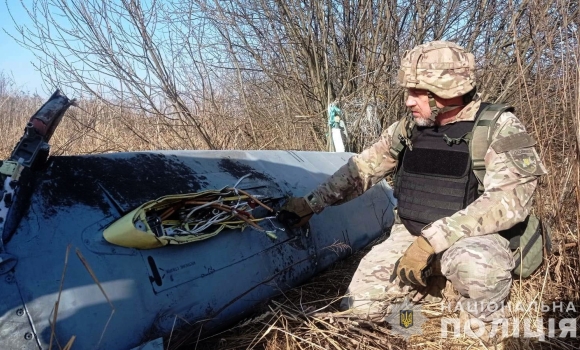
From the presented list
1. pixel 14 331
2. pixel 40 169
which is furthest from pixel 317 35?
pixel 14 331

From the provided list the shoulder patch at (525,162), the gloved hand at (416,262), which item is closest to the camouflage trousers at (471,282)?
the gloved hand at (416,262)

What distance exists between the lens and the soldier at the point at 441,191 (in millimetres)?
2277

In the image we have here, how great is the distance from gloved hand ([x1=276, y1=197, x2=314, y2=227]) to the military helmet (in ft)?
2.93

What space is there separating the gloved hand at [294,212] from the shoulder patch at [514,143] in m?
1.06

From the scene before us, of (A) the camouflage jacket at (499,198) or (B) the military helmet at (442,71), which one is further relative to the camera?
(B) the military helmet at (442,71)

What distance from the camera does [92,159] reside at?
7.41 ft

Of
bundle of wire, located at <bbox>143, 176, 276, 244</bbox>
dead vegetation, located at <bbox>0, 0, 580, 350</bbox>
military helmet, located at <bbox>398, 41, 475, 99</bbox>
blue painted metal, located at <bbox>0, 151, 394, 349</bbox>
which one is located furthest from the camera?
dead vegetation, located at <bbox>0, 0, 580, 350</bbox>

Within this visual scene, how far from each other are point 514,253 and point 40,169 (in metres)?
2.35

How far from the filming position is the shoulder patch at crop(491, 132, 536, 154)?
232cm

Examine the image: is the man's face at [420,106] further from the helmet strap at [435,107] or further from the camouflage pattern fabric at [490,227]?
the camouflage pattern fabric at [490,227]

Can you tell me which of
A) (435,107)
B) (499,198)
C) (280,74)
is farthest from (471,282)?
(280,74)

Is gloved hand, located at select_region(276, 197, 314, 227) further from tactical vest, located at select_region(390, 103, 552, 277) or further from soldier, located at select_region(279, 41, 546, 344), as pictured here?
tactical vest, located at select_region(390, 103, 552, 277)

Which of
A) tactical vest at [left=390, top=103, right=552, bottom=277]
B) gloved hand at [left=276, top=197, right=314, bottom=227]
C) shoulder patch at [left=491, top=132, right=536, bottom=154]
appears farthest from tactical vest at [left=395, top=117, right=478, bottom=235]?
gloved hand at [left=276, top=197, right=314, bottom=227]

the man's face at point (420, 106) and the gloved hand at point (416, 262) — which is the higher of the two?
the man's face at point (420, 106)
